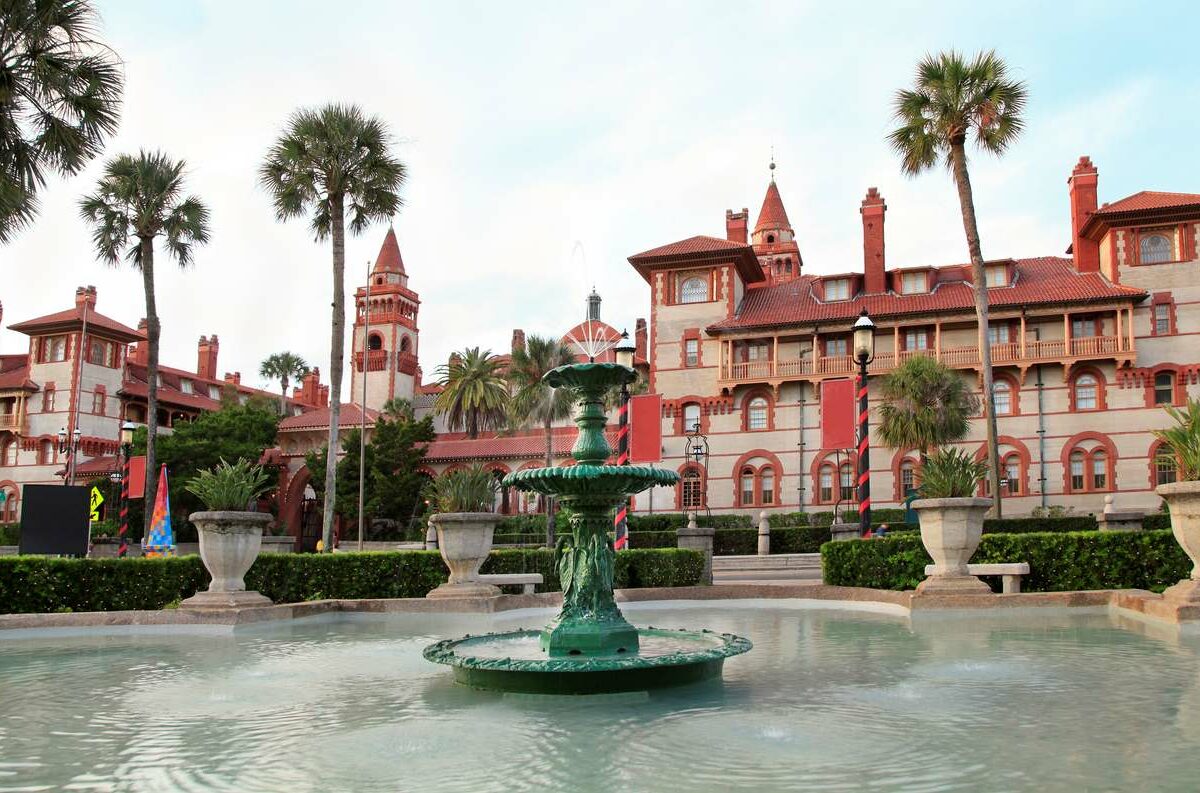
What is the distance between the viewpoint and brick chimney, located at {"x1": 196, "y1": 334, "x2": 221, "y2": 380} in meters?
82.2

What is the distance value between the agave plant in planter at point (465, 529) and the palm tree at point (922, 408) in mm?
28241

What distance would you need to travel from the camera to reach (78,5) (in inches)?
674

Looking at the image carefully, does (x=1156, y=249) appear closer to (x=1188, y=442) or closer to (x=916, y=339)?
(x=916, y=339)

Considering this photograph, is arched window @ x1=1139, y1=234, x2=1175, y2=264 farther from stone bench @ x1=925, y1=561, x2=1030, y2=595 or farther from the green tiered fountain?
the green tiered fountain

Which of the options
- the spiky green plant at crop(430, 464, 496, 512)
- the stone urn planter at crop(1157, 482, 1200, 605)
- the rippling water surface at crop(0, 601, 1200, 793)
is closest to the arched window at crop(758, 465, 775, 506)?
the spiky green plant at crop(430, 464, 496, 512)

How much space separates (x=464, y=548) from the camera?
15125mm

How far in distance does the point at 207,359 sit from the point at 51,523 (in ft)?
230

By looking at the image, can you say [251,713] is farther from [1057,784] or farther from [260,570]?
[260,570]

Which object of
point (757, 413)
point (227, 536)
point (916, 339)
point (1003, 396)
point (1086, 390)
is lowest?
point (227, 536)

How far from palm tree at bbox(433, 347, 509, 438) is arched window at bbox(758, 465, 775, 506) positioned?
19918mm

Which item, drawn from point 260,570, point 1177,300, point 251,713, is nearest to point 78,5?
point 260,570

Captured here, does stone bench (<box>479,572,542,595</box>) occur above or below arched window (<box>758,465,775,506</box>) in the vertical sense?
below

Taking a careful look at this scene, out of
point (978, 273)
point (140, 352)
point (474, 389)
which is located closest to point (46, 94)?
point (978, 273)

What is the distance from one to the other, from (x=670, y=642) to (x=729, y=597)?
762cm
